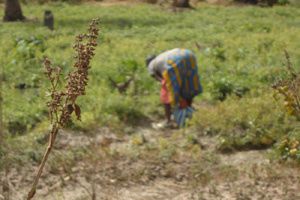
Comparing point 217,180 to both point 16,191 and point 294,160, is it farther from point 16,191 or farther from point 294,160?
point 16,191

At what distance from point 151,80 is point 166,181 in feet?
12.9

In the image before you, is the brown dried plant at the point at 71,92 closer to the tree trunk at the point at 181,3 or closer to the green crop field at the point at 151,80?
the green crop field at the point at 151,80

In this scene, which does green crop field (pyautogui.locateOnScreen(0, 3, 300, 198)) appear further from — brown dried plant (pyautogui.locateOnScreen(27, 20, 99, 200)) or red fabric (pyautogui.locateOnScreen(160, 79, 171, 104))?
brown dried plant (pyautogui.locateOnScreen(27, 20, 99, 200))

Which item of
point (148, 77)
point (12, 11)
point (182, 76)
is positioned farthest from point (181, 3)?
point (182, 76)

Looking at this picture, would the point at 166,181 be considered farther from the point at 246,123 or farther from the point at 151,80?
the point at 151,80

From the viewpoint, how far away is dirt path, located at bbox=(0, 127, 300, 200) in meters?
4.95

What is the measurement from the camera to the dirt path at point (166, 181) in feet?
16.2

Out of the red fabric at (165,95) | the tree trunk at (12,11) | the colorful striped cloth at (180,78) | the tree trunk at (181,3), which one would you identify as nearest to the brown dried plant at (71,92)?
the colorful striped cloth at (180,78)

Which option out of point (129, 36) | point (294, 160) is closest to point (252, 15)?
point (129, 36)

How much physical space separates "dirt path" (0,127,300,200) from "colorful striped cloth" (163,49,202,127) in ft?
5.42

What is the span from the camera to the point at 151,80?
9.32 metres

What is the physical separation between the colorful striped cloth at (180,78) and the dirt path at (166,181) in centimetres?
165

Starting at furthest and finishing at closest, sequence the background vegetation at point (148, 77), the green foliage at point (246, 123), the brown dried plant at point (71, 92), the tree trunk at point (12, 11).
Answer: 1. the tree trunk at point (12, 11)
2. the background vegetation at point (148, 77)
3. the green foliage at point (246, 123)
4. the brown dried plant at point (71, 92)

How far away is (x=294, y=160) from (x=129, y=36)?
9.09 m
